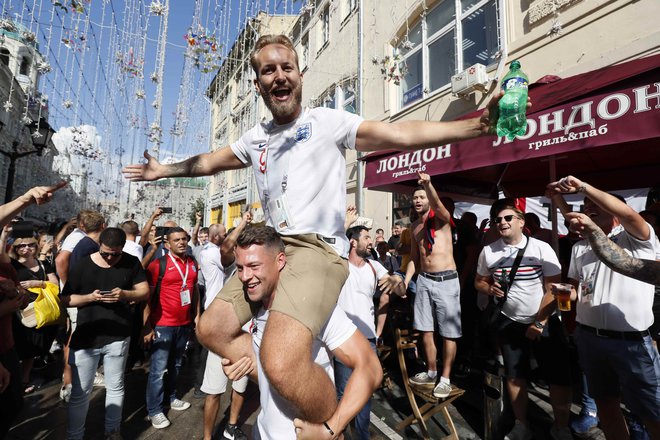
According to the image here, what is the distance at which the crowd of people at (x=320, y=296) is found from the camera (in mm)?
1740

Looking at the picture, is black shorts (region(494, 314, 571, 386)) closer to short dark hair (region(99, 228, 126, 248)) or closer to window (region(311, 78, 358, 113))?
short dark hair (region(99, 228, 126, 248))

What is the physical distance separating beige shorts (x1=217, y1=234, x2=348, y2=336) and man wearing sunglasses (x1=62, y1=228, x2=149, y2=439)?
6.76ft

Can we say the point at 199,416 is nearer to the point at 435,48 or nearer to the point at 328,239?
the point at 328,239

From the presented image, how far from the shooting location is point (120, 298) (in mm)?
3359

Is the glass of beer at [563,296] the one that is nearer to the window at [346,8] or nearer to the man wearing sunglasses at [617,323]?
the man wearing sunglasses at [617,323]

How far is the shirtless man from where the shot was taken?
13.6ft

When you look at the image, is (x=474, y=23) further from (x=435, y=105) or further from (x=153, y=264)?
(x=153, y=264)

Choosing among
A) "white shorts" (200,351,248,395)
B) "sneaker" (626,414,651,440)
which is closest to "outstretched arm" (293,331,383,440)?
"white shorts" (200,351,248,395)

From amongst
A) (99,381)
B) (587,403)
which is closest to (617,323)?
(587,403)

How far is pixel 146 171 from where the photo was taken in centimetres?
235

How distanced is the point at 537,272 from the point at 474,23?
7239 mm

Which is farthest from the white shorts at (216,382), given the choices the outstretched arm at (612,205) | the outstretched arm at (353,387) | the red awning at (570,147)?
the red awning at (570,147)

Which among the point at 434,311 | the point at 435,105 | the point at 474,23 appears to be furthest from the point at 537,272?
the point at 474,23

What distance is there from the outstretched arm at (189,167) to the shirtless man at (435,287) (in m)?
2.41
